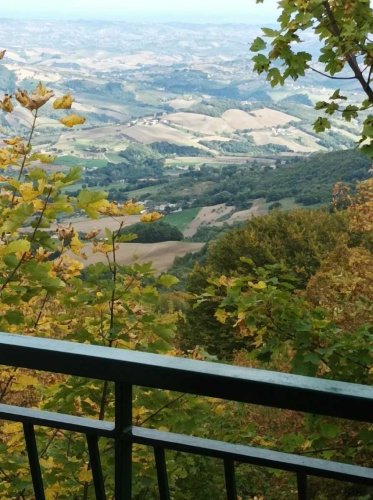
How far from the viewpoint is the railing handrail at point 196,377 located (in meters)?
1.04

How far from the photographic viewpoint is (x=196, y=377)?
112cm

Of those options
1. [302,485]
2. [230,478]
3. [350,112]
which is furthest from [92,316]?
[302,485]

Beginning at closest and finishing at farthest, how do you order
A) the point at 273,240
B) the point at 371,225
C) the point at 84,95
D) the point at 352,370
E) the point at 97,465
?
the point at 97,465, the point at 352,370, the point at 371,225, the point at 273,240, the point at 84,95

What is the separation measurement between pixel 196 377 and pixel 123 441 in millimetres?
287

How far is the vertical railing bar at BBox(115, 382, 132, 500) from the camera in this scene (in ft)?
4.11

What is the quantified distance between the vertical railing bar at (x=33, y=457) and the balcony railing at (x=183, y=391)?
35 mm

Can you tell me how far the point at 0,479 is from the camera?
2.78m

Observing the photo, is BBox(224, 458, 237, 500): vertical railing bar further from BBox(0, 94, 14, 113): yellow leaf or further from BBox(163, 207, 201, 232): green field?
BBox(163, 207, 201, 232): green field

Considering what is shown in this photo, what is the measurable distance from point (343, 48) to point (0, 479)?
9.54ft

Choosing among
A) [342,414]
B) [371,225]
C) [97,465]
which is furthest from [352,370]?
[371,225]

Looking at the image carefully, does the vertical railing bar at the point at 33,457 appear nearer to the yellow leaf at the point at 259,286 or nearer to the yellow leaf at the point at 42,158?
the yellow leaf at the point at 42,158

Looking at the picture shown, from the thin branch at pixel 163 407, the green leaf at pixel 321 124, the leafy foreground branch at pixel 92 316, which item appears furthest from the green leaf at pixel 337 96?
the thin branch at pixel 163 407

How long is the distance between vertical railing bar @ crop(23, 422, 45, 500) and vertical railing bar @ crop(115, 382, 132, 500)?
0.78 feet

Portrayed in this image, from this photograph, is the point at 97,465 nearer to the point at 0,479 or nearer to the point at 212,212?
the point at 0,479
